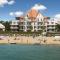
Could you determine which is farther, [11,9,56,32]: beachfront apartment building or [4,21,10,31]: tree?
[4,21,10,31]: tree

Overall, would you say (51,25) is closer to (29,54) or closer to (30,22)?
(30,22)

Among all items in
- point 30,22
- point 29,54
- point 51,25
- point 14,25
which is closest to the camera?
point 29,54

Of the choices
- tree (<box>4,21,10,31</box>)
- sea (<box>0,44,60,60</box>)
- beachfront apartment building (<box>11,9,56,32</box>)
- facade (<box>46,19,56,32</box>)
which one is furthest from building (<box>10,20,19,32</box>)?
sea (<box>0,44,60,60</box>)

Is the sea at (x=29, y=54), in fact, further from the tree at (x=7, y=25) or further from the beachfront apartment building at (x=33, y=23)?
the tree at (x=7, y=25)

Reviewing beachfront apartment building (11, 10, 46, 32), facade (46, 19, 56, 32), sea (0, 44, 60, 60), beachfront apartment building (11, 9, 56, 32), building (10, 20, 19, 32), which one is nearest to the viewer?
sea (0, 44, 60, 60)

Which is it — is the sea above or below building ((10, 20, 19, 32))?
below

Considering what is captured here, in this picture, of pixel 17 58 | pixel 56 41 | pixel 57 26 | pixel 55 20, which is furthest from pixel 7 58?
pixel 55 20

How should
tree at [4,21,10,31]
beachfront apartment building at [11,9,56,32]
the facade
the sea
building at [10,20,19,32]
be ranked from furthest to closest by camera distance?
tree at [4,21,10,31]
building at [10,20,19,32]
beachfront apartment building at [11,9,56,32]
the facade
the sea

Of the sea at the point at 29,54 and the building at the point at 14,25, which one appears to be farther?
the building at the point at 14,25

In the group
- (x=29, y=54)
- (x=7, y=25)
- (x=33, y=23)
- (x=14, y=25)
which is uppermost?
(x=33, y=23)

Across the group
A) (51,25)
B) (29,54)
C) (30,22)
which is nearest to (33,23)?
(30,22)

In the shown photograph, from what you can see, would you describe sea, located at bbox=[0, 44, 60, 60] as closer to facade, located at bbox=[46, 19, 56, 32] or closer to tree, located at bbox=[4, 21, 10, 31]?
facade, located at bbox=[46, 19, 56, 32]

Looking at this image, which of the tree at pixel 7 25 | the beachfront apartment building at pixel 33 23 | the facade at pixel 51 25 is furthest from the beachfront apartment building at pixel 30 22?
the facade at pixel 51 25

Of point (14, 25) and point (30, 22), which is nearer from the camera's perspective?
point (30, 22)
